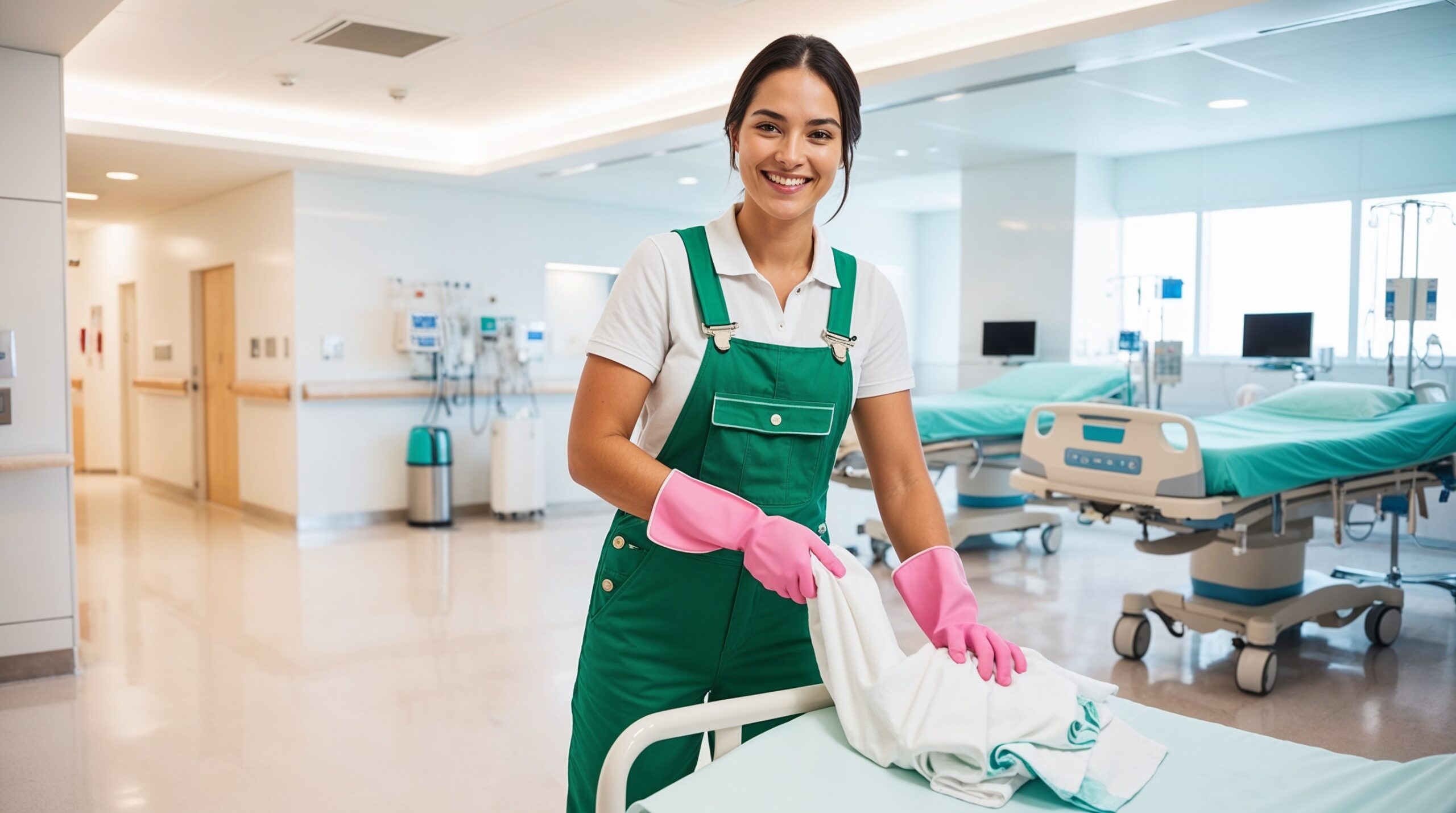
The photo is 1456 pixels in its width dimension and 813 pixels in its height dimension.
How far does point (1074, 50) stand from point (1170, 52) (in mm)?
502

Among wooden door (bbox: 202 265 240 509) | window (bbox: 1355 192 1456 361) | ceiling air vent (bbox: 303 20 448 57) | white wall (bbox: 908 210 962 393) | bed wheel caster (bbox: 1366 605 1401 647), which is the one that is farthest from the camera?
white wall (bbox: 908 210 962 393)

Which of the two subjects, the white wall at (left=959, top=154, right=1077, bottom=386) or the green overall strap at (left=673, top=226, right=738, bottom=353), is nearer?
the green overall strap at (left=673, top=226, right=738, bottom=353)

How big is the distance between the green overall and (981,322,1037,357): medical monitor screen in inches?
241

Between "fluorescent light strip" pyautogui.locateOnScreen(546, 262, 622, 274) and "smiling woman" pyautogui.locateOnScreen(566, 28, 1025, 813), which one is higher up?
"fluorescent light strip" pyautogui.locateOnScreen(546, 262, 622, 274)

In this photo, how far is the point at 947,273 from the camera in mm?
11312

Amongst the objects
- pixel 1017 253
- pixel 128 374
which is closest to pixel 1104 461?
pixel 1017 253

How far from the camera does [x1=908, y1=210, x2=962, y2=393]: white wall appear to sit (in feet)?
37.0

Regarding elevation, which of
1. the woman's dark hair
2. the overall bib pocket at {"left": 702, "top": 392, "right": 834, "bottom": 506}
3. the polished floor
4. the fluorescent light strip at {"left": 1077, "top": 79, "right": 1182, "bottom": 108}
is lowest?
the polished floor

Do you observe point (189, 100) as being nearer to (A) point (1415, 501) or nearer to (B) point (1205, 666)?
(B) point (1205, 666)

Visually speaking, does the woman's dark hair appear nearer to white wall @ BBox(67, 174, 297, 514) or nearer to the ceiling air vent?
the ceiling air vent

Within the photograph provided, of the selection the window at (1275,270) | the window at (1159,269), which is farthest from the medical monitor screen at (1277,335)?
the window at (1159,269)

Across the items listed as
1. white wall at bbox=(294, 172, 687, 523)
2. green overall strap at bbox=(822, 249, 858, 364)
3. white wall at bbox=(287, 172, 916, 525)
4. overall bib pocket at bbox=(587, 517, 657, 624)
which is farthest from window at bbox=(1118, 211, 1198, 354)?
overall bib pocket at bbox=(587, 517, 657, 624)

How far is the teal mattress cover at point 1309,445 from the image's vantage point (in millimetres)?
3732

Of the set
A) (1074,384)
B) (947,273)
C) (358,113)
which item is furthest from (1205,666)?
(947,273)
